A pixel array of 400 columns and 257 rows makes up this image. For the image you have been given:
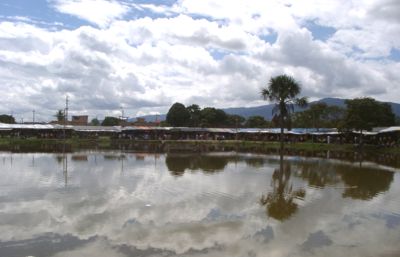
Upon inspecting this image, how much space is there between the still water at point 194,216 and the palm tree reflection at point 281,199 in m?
0.04

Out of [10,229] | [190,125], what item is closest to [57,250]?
[10,229]

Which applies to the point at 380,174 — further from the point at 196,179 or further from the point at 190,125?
the point at 190,125

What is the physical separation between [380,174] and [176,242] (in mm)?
20032

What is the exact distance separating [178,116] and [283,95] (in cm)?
6168

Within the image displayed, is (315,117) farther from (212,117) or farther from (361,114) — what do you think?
(212,117)

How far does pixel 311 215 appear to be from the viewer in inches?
573

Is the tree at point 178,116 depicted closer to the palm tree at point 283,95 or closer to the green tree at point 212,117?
the green tree at point 212,117

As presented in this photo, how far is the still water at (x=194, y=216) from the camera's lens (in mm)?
10648

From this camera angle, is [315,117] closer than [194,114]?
Yes

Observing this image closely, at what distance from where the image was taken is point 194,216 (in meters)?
13.9

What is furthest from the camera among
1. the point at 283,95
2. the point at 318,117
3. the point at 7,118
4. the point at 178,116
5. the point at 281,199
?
the point at 7,118

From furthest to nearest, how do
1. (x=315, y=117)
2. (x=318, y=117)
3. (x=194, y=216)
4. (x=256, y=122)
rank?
1. (x=256, y=122)
2. (x=318, y=117)
3. (x=315, y=117)
4. (x=194, y=216)

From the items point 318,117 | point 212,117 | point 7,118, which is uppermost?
point 212,117

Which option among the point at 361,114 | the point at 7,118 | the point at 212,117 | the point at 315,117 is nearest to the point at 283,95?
the point at 361,114
